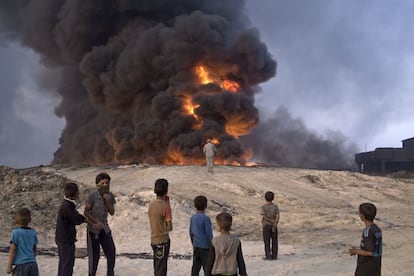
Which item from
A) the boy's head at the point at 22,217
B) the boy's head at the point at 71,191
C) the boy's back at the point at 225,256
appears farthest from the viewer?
the boy's head at the point at 71,191

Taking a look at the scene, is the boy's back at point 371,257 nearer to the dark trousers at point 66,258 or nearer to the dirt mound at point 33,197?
the dark trousers at point 66,258

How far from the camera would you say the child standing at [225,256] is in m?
5.20

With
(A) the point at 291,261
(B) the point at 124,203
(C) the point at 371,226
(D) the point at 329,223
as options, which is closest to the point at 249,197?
(D) the point at 329,223

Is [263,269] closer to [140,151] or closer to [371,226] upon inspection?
[371,226]

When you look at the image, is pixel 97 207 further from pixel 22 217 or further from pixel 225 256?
pixel 225 256

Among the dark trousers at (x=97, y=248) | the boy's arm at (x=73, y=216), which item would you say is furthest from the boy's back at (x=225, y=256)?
the dark trousers at (x=97, y=248)

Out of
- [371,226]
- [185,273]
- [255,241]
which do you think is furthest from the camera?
[255,241]

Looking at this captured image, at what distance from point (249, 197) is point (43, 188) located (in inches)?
314

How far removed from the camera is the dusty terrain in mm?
9734

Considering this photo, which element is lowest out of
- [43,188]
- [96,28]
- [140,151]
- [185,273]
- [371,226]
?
[185,273]

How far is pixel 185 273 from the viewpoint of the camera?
29.2 feet

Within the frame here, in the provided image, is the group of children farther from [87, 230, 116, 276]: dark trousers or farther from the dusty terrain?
the dusty terrain

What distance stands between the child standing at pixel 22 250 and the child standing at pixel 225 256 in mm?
2177

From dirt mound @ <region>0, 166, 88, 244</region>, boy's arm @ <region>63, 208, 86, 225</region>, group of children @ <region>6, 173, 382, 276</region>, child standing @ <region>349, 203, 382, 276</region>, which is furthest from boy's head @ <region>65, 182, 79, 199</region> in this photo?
dirt mound @ <region>0, 166, 88, 244</region>
